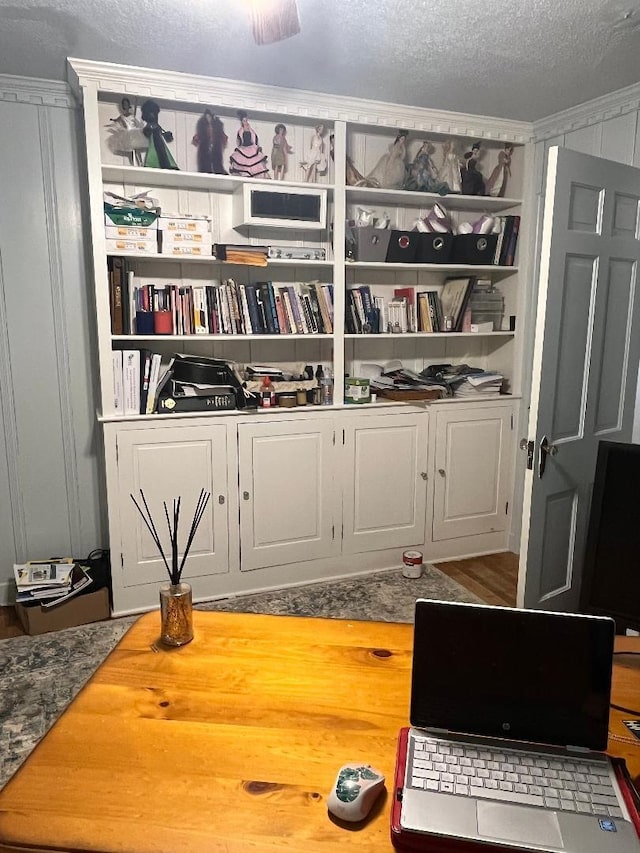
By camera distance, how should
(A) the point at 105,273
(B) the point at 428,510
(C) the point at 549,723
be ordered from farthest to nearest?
1. (B) the point at 428,510
2. (A) the point at 105,273
3. (C) the point at 549,723

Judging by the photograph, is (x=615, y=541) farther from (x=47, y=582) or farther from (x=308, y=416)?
(x=47, y=582)

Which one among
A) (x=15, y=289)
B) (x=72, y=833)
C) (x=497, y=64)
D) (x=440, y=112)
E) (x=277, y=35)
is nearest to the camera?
(x=72, y=833)

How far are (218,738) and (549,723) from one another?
51 cm

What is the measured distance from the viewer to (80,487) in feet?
10.8

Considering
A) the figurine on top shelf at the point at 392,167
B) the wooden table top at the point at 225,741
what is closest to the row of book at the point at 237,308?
the figurine on top shelf at the point at 392,167

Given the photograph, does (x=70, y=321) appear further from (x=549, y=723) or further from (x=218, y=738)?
(x=549, y=723)

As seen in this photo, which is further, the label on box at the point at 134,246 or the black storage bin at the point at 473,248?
the black storage bin at the point at 473,248

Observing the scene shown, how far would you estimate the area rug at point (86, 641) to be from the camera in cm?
223

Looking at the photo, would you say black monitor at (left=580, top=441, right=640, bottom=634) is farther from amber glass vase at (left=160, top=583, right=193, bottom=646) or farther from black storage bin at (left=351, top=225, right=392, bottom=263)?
black storage bin at (left=351, top=225, right=392, bottom=263)

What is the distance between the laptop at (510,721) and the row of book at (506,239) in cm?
301

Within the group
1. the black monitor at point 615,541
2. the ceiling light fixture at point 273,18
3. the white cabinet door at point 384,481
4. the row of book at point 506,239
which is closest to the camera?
the black monitor at point 615,541

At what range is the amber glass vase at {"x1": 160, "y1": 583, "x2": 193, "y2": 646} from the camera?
1.28 metres

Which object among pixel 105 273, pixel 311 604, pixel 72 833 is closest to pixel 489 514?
pixel 311 604

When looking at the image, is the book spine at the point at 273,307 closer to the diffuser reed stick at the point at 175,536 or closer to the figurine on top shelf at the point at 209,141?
the figurine on top shelf at the point at 209,141
